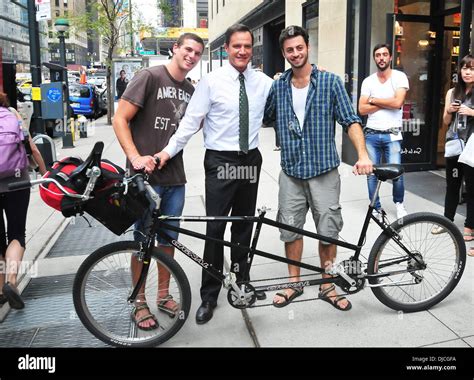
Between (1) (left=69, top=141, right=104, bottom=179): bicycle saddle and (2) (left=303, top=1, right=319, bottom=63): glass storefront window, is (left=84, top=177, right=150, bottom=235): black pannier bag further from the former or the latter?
(2) (left=303, top=1, right=319, bottom=63): glass storefront window

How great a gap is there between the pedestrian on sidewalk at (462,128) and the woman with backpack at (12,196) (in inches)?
156

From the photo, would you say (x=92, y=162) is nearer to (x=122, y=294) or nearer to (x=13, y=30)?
(x=122, y=294)

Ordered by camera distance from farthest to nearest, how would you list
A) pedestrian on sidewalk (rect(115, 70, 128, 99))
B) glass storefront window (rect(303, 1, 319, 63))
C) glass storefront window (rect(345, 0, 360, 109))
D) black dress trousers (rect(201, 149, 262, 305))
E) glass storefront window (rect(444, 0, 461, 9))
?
pedestrian on sidewalk (rect(115, 70, 128, 99)), glass storefront window (rect(303, 1, 319, 63)), glass storefront window (rect(345, 0, 360, 109)), glass storefront window (rect(444, 0, 461, 9)), black dress trousers (rect(201, 149, 262, 305))

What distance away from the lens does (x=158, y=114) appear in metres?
3.36

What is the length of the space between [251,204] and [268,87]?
0.87 m

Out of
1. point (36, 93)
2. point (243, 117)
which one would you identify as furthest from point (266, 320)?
point (36, 93)

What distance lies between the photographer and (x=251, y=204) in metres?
3.65

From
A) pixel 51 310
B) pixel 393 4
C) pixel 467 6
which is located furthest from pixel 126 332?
pixel 393 4

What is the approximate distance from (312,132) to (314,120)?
0.28 feet

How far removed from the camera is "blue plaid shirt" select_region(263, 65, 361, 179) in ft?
11.3

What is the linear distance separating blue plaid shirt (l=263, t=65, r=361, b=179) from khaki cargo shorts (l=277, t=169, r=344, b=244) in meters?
0.09

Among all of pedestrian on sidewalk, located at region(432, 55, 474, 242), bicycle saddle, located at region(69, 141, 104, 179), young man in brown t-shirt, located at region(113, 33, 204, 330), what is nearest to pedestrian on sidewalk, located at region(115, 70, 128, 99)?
pedestrian on sidewalk, located at region(432, 55, 474, 242)

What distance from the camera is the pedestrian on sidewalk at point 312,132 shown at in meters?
3.45
